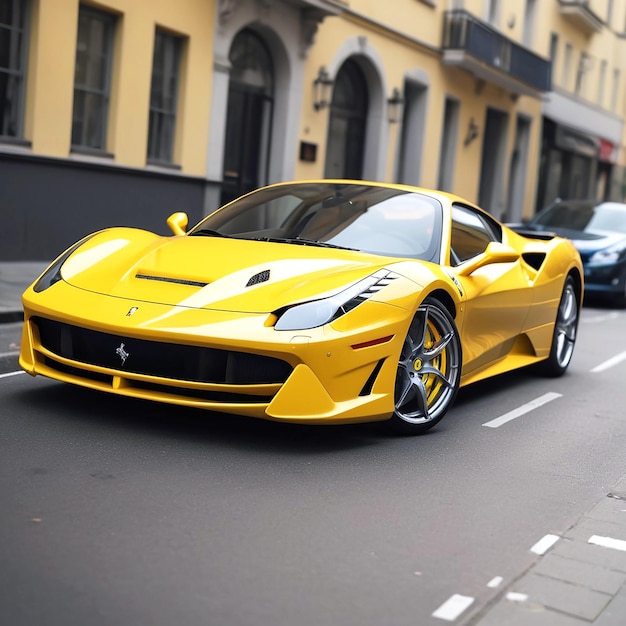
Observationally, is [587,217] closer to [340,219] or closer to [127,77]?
[127,77]

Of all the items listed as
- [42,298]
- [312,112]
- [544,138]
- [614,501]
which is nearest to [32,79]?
[312,112]

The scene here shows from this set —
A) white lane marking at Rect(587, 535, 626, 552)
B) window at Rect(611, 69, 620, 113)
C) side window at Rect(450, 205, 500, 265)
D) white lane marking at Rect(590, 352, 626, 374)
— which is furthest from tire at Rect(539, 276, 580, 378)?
window at Rect(611, 69, 620, 113)

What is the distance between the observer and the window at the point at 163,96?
15.4 m

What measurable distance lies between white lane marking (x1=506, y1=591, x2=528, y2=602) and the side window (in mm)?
2961

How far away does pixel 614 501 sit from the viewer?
15.6 feet

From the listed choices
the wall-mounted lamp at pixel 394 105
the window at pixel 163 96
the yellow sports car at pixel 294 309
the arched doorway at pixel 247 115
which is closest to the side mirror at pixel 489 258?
the yellow sports car at pixel 294 309

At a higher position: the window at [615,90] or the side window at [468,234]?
the window at [615,90]

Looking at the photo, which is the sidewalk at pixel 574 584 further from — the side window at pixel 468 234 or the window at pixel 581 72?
the window at pixel 581 72

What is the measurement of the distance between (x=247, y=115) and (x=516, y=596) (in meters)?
15.4

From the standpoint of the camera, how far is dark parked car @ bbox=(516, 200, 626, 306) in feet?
47.9

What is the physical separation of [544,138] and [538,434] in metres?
27.7

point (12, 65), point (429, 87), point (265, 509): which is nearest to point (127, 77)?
point (12, 65)

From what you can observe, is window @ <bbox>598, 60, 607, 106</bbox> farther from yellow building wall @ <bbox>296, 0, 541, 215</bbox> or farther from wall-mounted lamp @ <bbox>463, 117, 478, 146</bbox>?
wall-mounted lamp @ <bbox>463, 117, 478, 146</bbox>

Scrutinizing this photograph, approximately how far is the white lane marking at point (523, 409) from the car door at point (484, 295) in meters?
0.32
